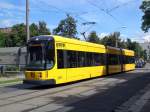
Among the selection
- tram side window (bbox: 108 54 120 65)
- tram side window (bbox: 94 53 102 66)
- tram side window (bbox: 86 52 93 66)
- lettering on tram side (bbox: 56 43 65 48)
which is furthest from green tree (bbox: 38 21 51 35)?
lettering on tram side (bbox: 56 43 65 48)

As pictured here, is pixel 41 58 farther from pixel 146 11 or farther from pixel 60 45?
pixel 146 11

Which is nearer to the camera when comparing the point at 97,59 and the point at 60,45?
the point at 60,45

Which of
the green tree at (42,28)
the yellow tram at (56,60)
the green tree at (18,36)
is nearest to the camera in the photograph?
the yellow tram at (56,60)

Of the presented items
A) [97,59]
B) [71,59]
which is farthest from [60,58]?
[97,59]

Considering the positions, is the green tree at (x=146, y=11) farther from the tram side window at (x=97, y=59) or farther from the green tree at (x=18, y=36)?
the green tree at (x=18, y=36)

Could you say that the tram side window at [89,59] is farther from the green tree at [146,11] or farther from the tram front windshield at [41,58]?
the green tree at [146,11]

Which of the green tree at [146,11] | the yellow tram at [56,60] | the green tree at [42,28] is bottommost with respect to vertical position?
the yellow tram at [56,60]

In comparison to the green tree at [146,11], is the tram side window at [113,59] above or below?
below

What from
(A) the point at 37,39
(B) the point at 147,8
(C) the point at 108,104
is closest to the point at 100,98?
(C) the point at 108,104

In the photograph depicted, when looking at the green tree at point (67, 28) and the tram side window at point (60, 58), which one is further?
the green tree at point (67, 28)

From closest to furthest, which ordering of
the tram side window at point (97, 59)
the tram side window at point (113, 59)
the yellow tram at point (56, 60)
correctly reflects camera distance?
the yellow tram at point (56, 60) < the tram side window at point (97, 59) < the tram side window at point (113, 59)

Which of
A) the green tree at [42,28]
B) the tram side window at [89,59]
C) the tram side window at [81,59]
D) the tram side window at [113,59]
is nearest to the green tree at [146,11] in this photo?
the tram side window at [113,59]

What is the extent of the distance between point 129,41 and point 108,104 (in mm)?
118622

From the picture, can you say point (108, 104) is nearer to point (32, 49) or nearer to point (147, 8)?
point (32, 49)
